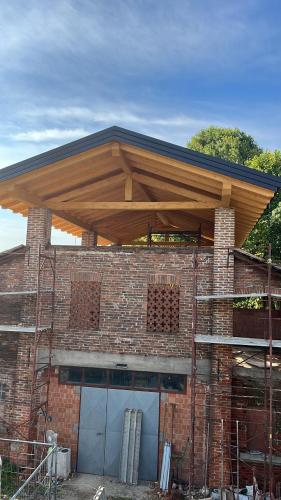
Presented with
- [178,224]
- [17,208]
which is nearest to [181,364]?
[17,208]

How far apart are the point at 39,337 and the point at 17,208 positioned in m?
4.19

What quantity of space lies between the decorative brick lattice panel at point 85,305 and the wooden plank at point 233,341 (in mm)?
3090

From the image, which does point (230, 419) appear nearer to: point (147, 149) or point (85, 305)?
point (85, 305)

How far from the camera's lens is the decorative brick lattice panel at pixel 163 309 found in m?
11.3

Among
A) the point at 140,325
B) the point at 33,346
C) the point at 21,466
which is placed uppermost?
the point at 140,325

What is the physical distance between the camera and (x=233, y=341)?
9.74m

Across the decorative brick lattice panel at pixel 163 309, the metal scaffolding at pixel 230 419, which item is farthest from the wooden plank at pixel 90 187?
the decorative brick lattice panel at pixel 163 309

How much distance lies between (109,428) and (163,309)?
3.59 meters

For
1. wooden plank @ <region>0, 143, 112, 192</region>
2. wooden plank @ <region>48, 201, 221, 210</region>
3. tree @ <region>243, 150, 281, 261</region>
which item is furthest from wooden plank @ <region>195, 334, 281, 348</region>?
tree @ <region>243, 150, 281, 261</region>

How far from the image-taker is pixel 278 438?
1095 centimetres

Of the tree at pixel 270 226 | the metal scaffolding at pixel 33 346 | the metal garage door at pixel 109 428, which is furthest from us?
the tree at pixel 270 226

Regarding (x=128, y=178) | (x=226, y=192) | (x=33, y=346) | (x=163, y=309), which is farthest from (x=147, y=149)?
(x=33, y=346)

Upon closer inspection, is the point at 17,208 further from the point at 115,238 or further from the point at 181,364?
the point at 115,238

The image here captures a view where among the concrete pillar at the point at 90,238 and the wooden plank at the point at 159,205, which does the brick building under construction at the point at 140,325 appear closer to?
the wooden plank at the point at 159,205
